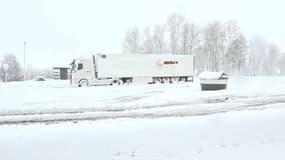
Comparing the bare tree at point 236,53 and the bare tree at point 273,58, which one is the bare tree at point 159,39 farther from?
the bare tree at point 273,58

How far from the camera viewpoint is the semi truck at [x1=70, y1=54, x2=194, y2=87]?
33125 millimetres

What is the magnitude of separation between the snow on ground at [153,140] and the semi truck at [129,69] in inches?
939

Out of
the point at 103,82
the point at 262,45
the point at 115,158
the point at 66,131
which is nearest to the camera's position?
the point at 115,158

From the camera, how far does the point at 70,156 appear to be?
6109 millimetres

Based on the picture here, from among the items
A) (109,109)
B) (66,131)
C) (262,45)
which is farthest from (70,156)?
(262,45)

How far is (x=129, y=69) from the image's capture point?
35.0 meters

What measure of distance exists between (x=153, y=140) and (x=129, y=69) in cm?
2794

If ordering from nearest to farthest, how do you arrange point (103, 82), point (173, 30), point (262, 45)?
1. point (103, 82)
2. point (173, 30)
3. point (262, 45)

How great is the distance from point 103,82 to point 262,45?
57080 mm

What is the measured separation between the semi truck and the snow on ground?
23.9 metres

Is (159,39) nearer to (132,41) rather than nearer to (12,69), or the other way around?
(132,41)

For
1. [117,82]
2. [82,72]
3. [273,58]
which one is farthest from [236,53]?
[82,72]

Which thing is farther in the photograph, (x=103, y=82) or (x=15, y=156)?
(x=103, y=82)

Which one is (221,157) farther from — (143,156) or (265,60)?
(265,60)
